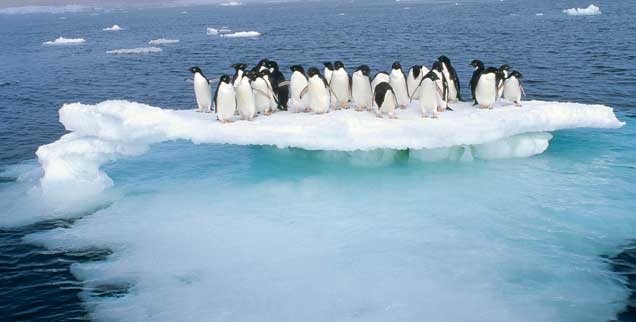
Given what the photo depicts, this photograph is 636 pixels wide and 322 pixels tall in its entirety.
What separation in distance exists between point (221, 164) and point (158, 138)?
48.3 inches

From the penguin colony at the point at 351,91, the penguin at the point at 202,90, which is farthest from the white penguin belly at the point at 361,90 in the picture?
the penguin at the point at 202,90

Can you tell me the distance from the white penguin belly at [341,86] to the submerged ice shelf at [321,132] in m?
0.39

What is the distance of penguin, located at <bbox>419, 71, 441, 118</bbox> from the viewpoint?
30.4 feet

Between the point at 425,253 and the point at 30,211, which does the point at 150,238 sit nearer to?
the point at 30,211

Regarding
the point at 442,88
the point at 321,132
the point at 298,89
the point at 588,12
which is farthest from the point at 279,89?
the point at 588,12

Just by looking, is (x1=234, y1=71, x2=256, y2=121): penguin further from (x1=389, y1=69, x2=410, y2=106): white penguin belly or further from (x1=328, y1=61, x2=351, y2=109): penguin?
(x1=389, y1=69, x2=410, y2=106): white penguin belly

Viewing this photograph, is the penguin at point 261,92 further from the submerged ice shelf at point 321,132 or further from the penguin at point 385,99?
the penguin at point 385,99

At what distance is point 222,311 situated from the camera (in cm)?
565

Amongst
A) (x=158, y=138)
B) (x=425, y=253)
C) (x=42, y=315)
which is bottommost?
(x=42, y=315)

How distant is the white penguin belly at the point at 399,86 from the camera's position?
32.7ft

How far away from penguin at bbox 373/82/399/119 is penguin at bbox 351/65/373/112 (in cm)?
52

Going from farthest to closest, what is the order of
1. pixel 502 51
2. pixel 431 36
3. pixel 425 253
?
pixel 431 36 → pixel 502 51 → pixel 425 253

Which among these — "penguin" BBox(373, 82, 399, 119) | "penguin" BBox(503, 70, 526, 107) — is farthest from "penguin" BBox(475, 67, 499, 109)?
"penguin" BBox(373, 82, 399, 119)

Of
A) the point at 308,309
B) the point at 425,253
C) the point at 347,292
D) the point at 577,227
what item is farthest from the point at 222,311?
the point at 577,227
